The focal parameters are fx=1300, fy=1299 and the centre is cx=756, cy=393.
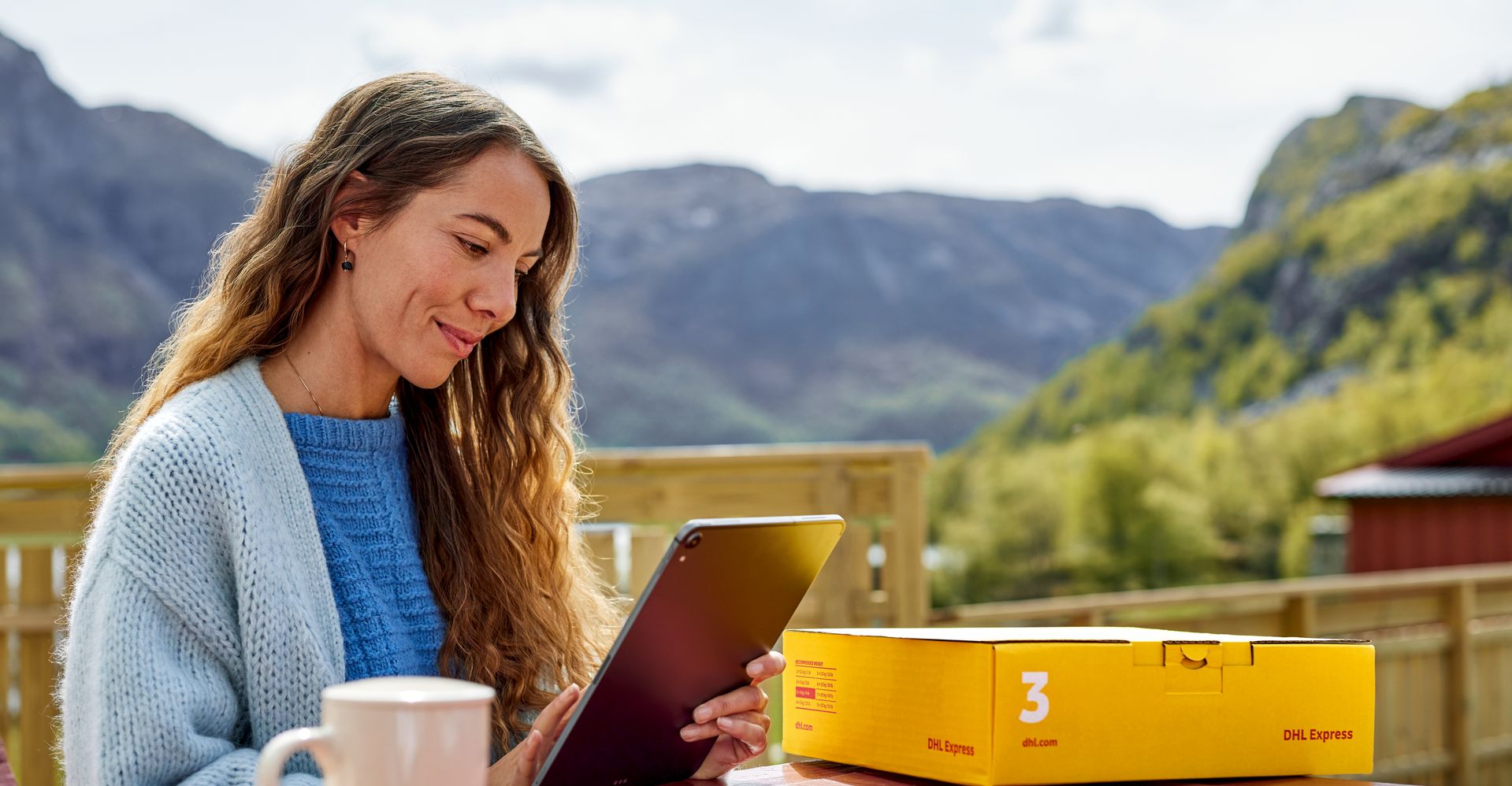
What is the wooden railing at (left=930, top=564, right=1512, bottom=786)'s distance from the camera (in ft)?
13.7

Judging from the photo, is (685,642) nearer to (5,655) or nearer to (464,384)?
(464,384)

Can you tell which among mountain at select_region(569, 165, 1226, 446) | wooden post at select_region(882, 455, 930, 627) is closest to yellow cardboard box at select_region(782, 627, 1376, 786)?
wooden post at select_region(882, 455, 930, 627)

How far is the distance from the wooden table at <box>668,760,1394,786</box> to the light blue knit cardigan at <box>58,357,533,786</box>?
1.14 feet

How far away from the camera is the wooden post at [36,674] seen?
2861 millimetres

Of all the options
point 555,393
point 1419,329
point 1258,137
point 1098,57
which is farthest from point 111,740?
point 1098,57

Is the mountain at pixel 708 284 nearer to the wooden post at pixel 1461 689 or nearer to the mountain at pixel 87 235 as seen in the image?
the mountain at pixel 87 235

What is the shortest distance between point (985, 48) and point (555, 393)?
65.7m

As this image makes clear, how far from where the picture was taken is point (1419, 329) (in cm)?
3978

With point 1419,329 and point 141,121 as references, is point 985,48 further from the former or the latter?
point 141,121

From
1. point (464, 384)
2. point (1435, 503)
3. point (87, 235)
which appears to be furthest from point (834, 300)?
point (464, 384)

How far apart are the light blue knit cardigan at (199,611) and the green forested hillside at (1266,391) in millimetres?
34672

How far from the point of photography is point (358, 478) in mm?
1337

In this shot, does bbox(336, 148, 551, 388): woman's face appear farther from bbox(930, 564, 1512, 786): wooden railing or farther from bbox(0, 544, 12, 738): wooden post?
bbox(930, 564, 1512, 786): wooden railing

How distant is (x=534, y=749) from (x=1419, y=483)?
16.9m
